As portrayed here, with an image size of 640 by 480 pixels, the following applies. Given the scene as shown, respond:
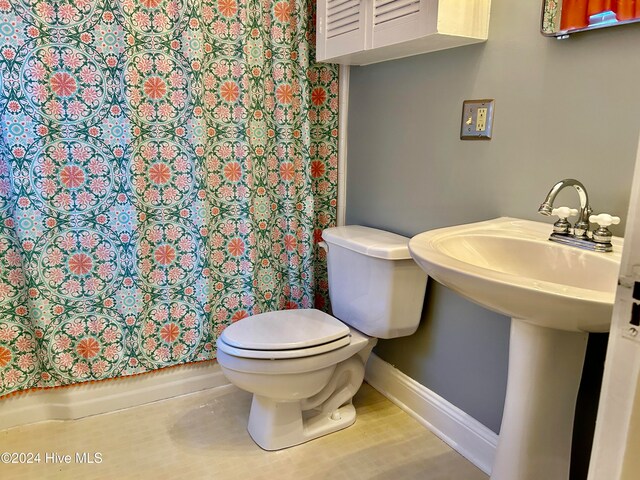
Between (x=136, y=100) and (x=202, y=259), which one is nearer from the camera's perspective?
(x=136, y=100)

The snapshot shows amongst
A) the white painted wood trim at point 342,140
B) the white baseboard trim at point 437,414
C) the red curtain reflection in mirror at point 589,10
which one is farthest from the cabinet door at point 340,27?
the white baseboard trim at point 437,414

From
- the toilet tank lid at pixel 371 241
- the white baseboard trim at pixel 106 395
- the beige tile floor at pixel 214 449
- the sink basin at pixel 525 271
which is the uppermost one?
the sink basin at pixel 525 271

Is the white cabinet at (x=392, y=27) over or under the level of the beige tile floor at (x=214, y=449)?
over

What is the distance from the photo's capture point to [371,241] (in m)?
1.77

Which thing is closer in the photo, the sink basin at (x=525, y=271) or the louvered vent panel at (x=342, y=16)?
the sink basin at (x=525, y=271)

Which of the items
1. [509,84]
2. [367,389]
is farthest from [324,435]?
[509,84]

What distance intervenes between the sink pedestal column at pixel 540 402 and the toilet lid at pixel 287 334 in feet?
2.03

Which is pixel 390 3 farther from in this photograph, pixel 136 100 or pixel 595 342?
pixel 595 342

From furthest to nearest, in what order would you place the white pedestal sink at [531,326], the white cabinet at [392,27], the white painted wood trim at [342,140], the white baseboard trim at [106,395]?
the white painted wood trim at [342,140]
the white baseboard trim at [106,395]
the white cabinet at [392,27]
the white pedestal sink at [531,326]

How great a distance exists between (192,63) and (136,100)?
24 cm

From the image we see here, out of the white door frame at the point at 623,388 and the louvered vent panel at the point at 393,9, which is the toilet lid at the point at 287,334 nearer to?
the louvered vent panel at the point at 393,9

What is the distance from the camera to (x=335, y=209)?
224 centimetres

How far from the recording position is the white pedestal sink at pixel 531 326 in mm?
1018

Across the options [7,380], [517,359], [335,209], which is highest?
[335,209]
